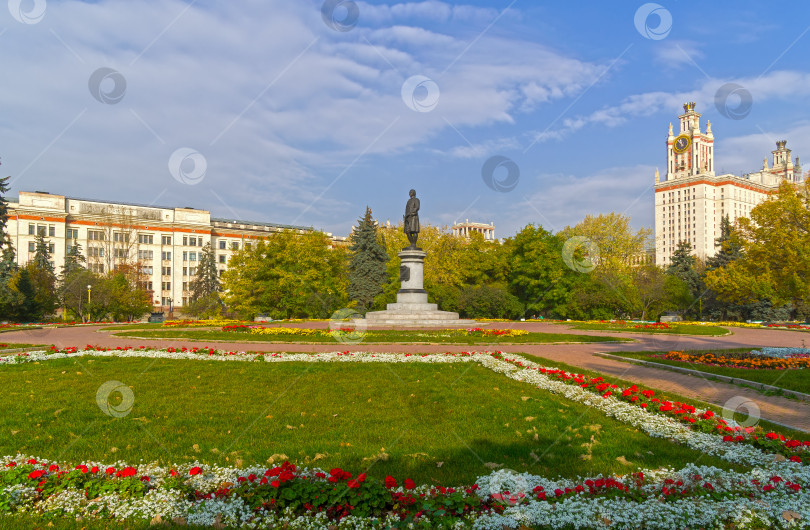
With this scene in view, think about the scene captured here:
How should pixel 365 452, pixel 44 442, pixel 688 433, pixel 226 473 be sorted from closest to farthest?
pixel 226 473, pixel 365 452, pixel 44 442, pixel 688 433

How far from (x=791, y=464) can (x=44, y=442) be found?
8.07 meters

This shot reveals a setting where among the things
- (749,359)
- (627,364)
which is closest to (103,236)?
(627,364)

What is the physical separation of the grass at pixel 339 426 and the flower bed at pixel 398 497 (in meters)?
0.42

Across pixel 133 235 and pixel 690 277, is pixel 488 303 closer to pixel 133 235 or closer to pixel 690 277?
pixel 690 277

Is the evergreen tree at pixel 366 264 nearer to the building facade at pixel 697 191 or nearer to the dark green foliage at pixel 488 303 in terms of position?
the dark green foliage at pixel 488 303

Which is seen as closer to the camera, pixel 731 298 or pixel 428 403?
pixel 428 403

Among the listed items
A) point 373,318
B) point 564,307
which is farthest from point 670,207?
point 373,318

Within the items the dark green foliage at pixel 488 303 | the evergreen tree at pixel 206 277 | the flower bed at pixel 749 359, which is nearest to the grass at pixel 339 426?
the flower bed at pixel 749 359

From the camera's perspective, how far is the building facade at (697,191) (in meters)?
147

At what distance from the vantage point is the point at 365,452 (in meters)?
5.46

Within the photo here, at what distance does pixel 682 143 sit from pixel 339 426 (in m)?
187

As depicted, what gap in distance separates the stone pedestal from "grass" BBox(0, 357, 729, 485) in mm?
15726

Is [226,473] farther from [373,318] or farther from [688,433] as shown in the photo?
[373,318]

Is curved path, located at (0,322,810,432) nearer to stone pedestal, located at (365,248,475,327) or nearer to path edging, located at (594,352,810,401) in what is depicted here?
path edging, located at (594,352,810,401)
